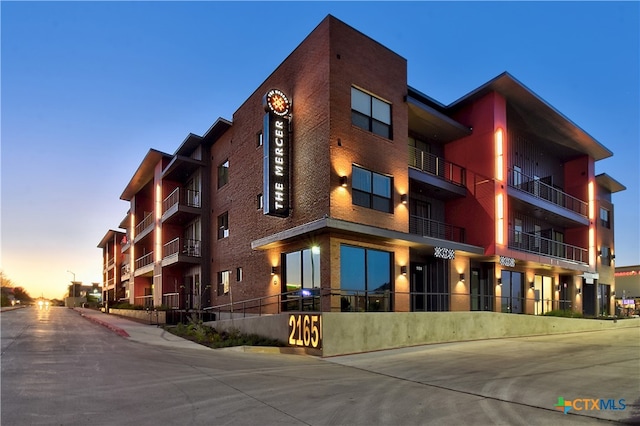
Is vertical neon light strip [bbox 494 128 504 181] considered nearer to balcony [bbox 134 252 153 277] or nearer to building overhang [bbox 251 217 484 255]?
building overhang [bbox 251 217 484 255]

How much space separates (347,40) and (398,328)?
1184 cm

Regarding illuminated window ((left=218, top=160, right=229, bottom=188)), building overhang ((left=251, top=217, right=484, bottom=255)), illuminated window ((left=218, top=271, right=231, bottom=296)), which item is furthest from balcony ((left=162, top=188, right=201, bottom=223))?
building overhang ((left=251, top=217, right=484, bottom=255))

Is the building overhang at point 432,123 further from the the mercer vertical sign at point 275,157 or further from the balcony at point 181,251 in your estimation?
the balcony at point 181,251

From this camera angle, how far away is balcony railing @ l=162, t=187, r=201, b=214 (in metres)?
31.5

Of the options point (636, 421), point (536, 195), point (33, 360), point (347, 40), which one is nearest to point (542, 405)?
point (636, 421)

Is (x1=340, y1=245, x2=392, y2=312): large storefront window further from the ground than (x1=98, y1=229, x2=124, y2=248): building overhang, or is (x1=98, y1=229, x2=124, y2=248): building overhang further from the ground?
Result: (x1=98, y1=229, x2=124, y2=248): building overhang

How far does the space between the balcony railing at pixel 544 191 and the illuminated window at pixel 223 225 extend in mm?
16380

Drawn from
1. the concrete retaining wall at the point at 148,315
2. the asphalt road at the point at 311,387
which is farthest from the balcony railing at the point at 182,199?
the asphalt road at the point at 311,387

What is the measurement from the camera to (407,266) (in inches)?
788

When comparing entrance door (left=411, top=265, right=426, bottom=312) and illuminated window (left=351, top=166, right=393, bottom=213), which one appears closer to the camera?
illuminated window (left=351, top=166, right=393, bottom=213)

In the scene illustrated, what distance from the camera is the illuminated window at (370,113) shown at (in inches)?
763

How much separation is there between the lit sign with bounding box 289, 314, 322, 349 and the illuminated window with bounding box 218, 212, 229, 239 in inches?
485

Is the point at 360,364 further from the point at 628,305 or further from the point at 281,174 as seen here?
the point at 628,305

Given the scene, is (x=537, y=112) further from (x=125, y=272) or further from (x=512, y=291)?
(x=125, y=272)
